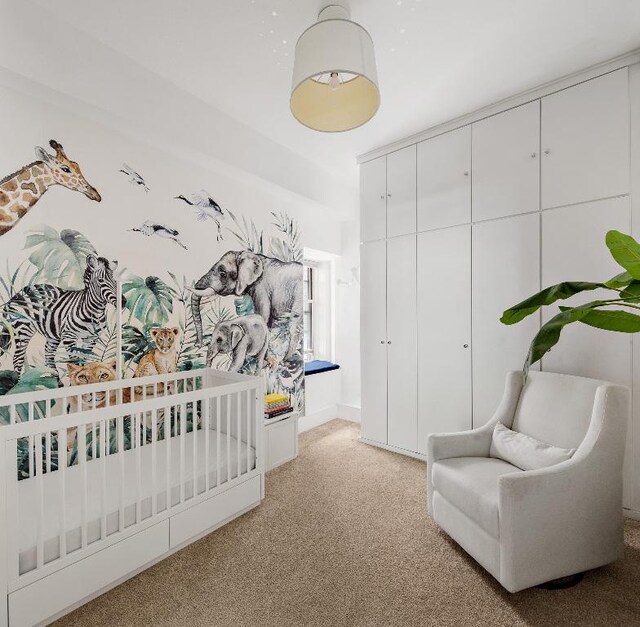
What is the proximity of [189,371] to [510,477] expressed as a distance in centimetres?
211

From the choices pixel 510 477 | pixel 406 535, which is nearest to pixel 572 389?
pixel 510 477

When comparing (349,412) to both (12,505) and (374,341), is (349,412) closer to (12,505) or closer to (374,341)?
(374,341)

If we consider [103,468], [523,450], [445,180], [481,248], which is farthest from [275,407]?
[445,180]

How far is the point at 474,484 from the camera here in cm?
174

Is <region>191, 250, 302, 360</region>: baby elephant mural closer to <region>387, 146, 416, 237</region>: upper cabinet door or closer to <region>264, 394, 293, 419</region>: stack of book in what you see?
<region>264, 394, 293, 419</region>: stack of book

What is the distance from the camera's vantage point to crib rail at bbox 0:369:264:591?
4.56 feet

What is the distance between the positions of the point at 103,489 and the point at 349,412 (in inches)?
112

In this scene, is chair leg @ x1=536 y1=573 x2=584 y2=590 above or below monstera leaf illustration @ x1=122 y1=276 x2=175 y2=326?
below

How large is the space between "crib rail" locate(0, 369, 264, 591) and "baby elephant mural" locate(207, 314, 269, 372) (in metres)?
0.34

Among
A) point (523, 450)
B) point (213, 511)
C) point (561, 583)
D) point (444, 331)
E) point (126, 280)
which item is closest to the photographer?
point (561, 583)

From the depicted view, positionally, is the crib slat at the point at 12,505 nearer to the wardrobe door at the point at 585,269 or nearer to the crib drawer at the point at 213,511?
the crib drawer at the point at 213,511

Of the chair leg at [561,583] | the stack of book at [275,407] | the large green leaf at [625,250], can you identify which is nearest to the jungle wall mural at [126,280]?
the stack of book at [275,407]

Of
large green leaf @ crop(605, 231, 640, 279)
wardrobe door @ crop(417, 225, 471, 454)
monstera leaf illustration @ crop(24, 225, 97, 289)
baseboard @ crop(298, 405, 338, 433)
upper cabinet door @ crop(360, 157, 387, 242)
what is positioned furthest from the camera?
baseboard @ crop(298, 405, 338, 433)

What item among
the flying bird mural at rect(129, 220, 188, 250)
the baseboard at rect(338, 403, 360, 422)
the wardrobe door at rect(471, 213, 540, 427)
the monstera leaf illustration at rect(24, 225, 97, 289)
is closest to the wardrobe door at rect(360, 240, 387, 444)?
the baseboard at rect(338, 403, 360, 422)
